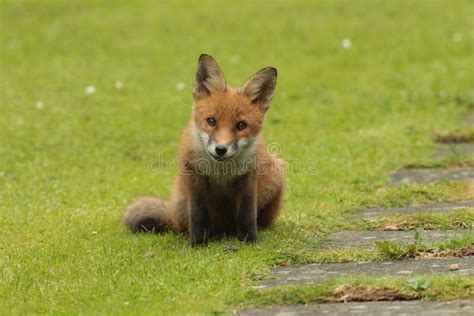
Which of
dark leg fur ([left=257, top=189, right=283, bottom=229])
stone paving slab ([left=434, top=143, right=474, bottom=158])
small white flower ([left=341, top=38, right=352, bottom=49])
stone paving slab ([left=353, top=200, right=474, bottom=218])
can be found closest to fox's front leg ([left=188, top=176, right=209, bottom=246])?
dark leg fur ([left=257, top=189, right=283, bottom=229])

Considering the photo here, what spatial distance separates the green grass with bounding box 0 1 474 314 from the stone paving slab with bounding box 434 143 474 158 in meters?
0.20

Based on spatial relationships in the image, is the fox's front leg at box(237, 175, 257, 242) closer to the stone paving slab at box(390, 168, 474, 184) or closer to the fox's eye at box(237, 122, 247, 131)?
the fox's eye at box(237, 122, 247, 131)

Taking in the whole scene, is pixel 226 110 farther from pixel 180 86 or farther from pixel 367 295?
pixel 180 86

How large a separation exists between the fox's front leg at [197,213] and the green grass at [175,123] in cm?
13

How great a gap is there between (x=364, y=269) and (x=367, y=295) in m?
0.77

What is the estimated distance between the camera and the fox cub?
296 inches

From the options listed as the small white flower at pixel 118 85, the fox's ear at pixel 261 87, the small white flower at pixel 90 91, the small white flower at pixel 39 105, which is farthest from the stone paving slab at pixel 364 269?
the small white flower at pixel 118 85

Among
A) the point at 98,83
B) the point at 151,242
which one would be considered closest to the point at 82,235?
the point at 151,242

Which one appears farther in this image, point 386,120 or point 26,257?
point 386,120

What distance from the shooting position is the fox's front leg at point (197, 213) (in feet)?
25.4

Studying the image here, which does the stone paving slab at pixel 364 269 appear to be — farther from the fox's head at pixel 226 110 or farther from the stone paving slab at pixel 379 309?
the fox's head at pixel 226 110

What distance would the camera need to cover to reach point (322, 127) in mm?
13438

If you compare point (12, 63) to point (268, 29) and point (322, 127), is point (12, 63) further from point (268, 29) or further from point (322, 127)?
point (322, 127)

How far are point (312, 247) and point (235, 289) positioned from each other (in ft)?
4.69
